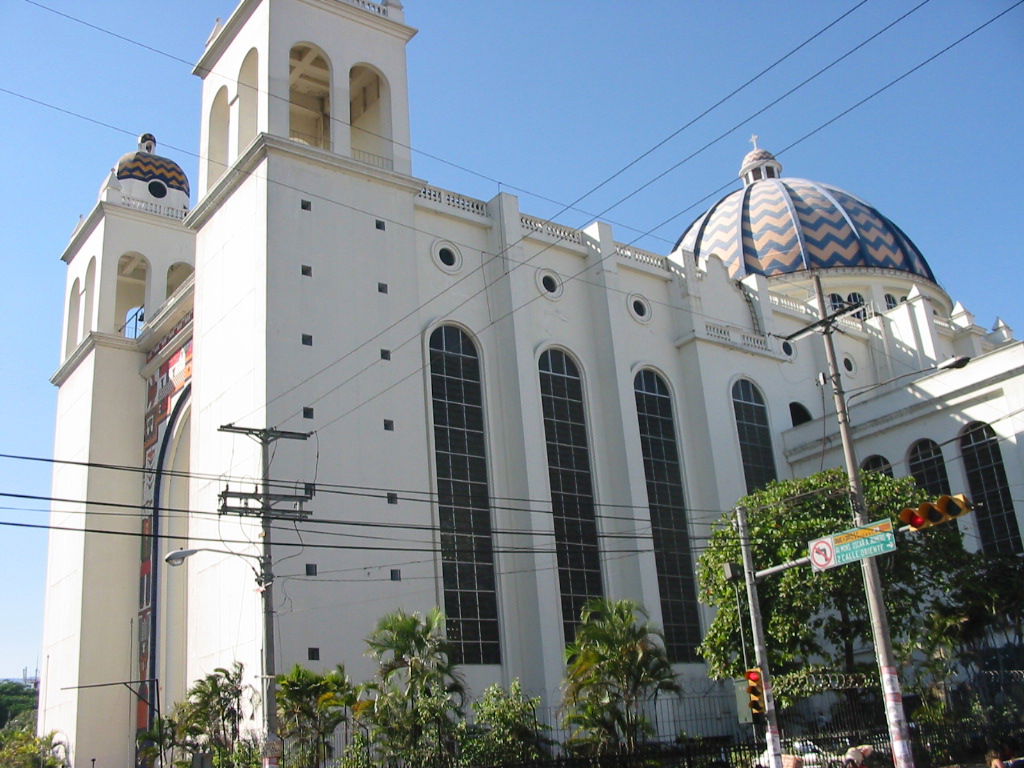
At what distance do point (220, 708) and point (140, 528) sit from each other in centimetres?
1441

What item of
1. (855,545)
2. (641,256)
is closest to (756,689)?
(855,545)

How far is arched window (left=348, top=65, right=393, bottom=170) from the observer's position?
34.4 m

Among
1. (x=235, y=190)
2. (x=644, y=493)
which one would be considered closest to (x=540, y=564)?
(x=644, y=493)

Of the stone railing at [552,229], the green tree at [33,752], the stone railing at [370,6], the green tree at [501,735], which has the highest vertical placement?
the stone railing at [370,6]

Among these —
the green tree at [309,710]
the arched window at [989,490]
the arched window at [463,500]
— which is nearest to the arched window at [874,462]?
the arched window at [989,490]

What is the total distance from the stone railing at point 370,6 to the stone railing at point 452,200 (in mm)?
6699

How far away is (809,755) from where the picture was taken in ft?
74.0

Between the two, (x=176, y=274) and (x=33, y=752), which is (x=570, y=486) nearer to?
(x=33, y=752)

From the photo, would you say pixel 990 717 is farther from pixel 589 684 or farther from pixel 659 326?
pixel 659 326

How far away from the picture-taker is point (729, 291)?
41.6 meters

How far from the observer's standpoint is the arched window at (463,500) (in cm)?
2956

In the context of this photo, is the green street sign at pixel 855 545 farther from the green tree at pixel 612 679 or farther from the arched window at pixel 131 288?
the arched window at pixel 131 288

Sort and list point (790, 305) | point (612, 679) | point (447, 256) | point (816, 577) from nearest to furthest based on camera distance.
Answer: point (612, 679) → point (816, 577) → point (447, 256) → point (790, 305)

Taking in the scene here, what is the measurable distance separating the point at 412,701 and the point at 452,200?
721 inches
